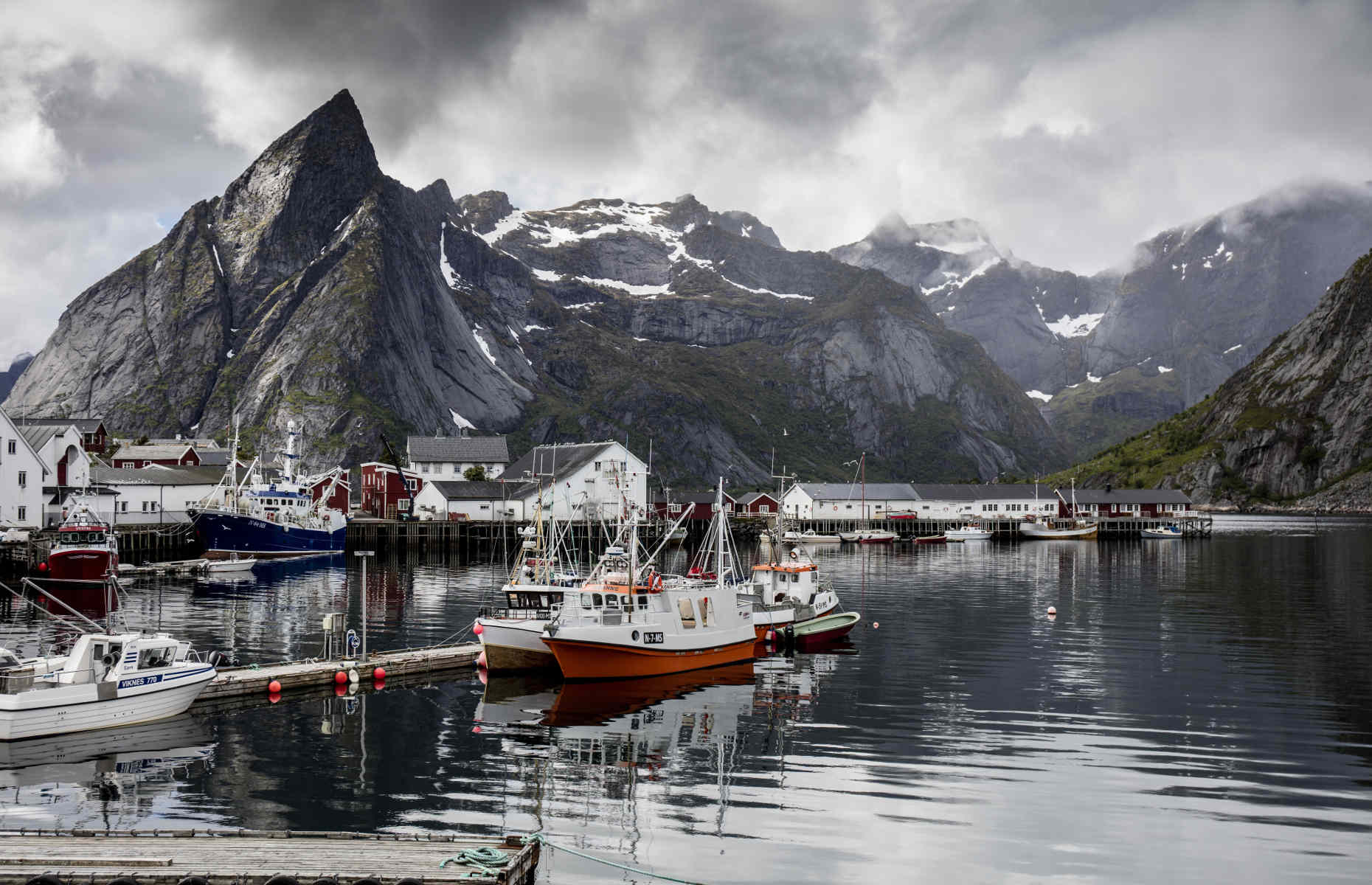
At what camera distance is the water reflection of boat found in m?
27.5

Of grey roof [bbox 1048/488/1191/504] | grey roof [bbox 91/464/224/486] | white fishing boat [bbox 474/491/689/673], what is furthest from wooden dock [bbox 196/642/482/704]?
grey roof [bbox 1048/488/1191/504]

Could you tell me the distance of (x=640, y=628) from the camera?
1665 inches

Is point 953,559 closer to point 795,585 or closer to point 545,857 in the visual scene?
point 795,585

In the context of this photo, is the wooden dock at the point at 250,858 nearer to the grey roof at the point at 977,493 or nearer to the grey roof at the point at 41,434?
the grey roof at the point at 41,434

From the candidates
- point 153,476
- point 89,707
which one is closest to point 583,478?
point 153,476

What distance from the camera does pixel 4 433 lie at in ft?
278

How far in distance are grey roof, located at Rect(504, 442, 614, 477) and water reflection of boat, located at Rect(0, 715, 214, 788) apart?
338 ft

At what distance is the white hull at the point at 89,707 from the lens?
100 feet

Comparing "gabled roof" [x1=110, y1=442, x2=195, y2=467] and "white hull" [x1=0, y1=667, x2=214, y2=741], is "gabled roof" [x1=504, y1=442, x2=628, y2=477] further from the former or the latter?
"white hull" [x1=0, y1=667, x2=214, y2=741]

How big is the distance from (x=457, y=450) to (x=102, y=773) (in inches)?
5824

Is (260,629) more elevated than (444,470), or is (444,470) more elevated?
(444,470)

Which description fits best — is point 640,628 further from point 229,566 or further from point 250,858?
point 229,566

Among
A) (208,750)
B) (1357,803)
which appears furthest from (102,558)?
(1357,803)

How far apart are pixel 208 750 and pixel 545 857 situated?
14425mm
